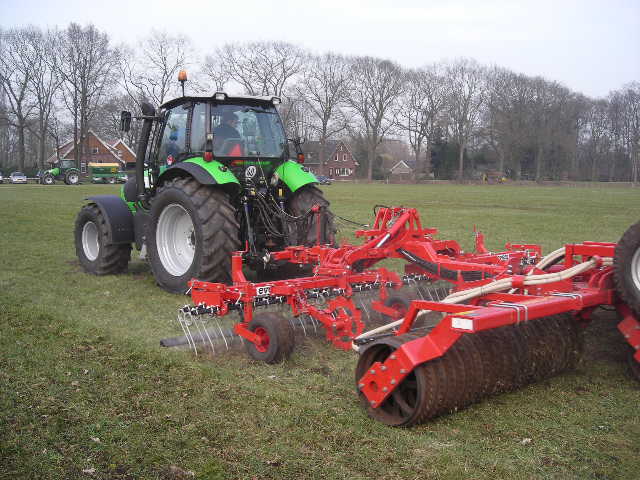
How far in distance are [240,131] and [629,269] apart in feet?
15.2

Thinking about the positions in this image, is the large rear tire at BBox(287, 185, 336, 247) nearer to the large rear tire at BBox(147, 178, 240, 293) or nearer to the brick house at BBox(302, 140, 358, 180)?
the large rear tire at BBox(147, 178, 240, 293)

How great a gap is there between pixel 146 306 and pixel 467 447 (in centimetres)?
427

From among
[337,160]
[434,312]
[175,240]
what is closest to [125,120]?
[175,240]

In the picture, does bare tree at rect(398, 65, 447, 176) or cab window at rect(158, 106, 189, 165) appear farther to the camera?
bare tree at rect(398, 65, 447, 176)

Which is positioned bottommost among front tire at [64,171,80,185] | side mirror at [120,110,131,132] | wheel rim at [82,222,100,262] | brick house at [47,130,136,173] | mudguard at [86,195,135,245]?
wheel rim at [82,222,100,262]

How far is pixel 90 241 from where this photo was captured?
8781mm

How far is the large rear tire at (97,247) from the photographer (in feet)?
26.5

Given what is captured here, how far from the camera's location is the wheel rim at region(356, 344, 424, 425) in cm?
351

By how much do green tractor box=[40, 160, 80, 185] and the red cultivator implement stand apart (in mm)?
44180

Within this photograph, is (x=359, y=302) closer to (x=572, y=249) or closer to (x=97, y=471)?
(x=572, y=249)

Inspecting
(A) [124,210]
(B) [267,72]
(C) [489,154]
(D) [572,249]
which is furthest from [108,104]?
(D) [572,249]

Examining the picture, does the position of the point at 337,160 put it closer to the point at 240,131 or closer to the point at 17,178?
the point at 17,178

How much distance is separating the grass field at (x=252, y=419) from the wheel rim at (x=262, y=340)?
146 mm

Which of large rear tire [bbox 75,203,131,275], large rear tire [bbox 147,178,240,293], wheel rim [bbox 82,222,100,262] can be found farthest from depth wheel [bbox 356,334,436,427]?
wheel rim [bbox 82,222,100,262]
